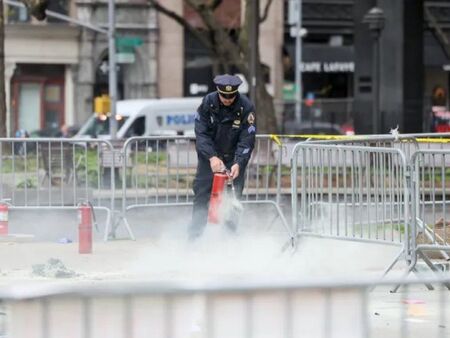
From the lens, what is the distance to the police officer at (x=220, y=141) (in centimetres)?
949

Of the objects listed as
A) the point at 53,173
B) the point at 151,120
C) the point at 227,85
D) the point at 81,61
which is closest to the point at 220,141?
the point at 227,85

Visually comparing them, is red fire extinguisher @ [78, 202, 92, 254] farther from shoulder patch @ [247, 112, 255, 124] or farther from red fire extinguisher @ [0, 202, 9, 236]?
shoulder patch @ [247, 112, 255, 124]

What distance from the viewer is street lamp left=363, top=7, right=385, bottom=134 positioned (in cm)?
2273

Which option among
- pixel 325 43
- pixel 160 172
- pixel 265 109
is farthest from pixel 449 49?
pixel 160 172

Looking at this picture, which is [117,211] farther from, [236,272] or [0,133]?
[0,133]

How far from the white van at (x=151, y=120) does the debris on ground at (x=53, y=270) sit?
21.2 metres

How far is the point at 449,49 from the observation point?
102 feet

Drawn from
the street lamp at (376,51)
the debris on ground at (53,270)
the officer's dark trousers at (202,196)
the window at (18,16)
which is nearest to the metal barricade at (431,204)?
the officer's dark trousers at (202,196)

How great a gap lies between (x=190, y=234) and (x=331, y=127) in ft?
88.9

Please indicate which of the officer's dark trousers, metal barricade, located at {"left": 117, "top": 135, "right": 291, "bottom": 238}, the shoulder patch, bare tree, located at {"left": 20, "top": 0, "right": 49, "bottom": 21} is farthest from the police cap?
bare tree, located at {"left": 20, "top": 0, "right": 49, "bottom": 21}

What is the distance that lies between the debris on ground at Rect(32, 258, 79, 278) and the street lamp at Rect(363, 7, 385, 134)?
1470 cm

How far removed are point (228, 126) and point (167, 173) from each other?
3.21 metres

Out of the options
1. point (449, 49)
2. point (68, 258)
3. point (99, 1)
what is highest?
point (99, 1)

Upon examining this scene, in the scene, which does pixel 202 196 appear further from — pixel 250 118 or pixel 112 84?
pixel 112 84
